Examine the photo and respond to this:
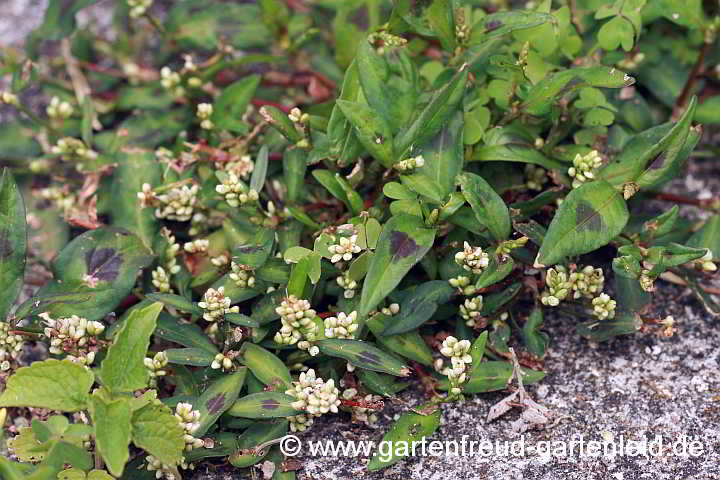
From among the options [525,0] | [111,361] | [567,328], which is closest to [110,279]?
[111,361]

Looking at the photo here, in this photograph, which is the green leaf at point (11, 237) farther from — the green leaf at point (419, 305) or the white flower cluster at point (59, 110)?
the green leaf at point (419, 305)

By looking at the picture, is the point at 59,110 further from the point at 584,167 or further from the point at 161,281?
the point at 584,167

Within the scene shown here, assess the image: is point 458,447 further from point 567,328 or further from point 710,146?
point 710,146

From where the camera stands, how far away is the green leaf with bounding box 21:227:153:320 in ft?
7.25

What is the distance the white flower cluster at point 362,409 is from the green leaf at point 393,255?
0.67 feet

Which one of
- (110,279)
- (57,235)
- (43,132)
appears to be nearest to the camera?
(110,279)

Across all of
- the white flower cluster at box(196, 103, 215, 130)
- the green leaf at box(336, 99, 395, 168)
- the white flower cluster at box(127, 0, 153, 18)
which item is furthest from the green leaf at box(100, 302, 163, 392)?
the white flower cluster at box(127, 0, 153, 18)

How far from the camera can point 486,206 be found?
209cm

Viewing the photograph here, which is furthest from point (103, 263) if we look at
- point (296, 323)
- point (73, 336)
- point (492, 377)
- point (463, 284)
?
point (492, 377)

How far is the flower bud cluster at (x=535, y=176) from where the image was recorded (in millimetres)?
2391

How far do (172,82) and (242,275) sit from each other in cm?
86

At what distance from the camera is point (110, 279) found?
227 cm

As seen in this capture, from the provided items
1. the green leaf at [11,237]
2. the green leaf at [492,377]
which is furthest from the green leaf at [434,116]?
the green leaf at [11,237]

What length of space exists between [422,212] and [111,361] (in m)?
0.87
